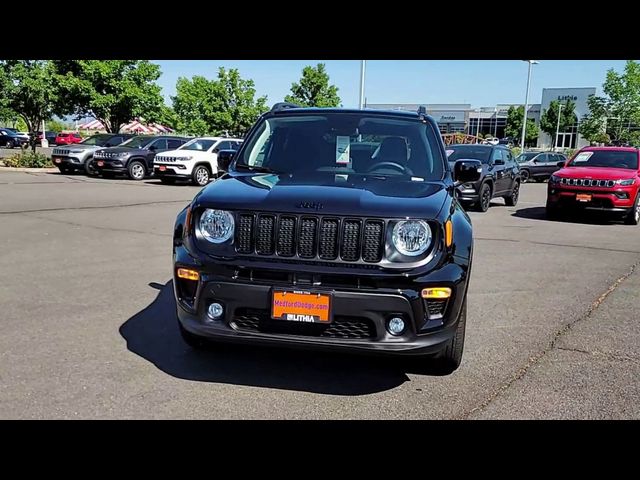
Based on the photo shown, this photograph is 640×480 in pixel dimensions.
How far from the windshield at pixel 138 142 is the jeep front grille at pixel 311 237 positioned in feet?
65.1

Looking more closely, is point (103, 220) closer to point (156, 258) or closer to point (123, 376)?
→ point (156, 258)

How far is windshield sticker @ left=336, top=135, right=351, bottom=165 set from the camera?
474cm

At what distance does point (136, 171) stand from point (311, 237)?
19325 millimetres

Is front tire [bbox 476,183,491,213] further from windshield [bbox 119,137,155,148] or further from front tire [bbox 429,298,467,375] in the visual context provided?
windshield [bbox 119,137,155,148]

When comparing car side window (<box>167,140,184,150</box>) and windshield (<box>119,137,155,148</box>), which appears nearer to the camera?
windshield (<box>119,137,155,148</box>)

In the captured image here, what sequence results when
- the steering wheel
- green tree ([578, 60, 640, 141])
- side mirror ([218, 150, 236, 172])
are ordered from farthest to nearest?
green tree ([578, 60, 640, 141]) < side mirror ([218, 150, 236, 172]) < the steering wheel

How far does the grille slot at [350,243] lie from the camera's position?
3551 mm

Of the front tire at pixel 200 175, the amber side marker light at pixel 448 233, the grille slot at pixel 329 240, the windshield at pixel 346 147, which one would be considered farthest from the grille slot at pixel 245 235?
the front tire at pixel 200 175

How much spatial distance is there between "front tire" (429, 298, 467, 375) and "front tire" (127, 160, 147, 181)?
19066 millimetres

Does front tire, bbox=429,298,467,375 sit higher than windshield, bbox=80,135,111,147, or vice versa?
windshield, bbox=80,135,111,147

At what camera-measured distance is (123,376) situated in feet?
13.0

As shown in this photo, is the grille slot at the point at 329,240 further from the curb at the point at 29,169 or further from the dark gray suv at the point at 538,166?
the dark gray suv at the point at 538,166

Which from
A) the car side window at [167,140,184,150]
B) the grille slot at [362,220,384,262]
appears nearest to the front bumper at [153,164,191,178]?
the car side window at [167,140,184,150]

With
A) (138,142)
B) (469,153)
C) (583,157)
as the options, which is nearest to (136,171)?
(138,142)
